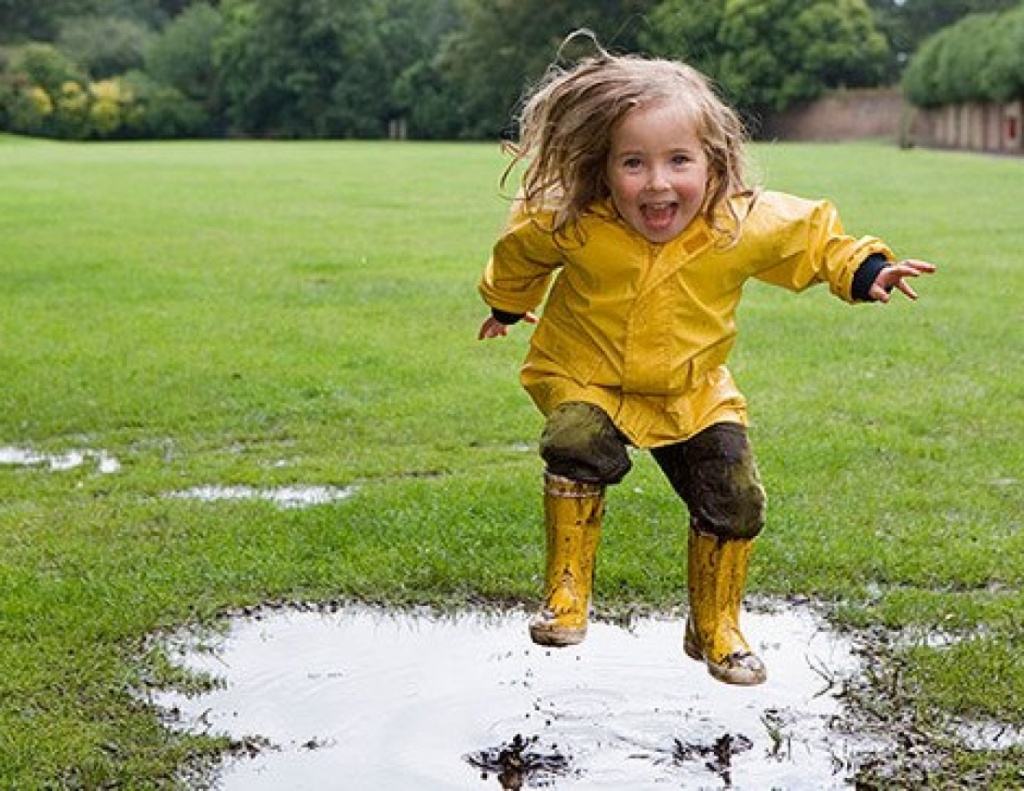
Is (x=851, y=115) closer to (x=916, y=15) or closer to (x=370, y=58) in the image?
(x=916, y=15)

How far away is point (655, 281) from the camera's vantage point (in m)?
4.57

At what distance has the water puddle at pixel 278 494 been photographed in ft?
24.4

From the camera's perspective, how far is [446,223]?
73.7 feet

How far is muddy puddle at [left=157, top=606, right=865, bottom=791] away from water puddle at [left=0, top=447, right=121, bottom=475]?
278 cm

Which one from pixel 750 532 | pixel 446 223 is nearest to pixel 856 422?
pixel 750 532

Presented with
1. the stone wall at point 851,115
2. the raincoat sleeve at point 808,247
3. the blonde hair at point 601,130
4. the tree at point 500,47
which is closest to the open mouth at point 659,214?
the blonde hair at point 601,130

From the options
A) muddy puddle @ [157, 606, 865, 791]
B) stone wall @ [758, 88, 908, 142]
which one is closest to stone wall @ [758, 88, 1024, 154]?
stone wall @ [758, 88, 908, 142]

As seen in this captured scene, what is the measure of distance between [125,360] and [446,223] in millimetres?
11564

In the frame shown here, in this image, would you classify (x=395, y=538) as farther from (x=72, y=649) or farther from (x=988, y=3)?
(x=988, y=3)

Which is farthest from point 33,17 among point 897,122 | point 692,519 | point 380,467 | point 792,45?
point 692,519

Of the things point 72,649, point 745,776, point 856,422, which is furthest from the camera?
point 856,422

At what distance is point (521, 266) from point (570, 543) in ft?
2.56

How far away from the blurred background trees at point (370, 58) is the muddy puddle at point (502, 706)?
56.5 m

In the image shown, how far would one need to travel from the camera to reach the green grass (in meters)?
5.37
